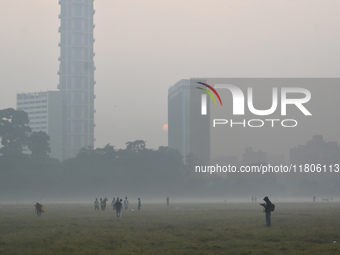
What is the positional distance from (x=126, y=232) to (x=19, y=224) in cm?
1267

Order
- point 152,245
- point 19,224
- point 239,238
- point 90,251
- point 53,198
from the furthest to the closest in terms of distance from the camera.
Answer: point 53,198 → point 19,224 → point 239,238 → point 152,245 → point 90,251

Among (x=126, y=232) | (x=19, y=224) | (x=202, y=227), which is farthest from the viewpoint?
(x=19, y=224)

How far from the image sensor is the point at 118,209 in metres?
59.6

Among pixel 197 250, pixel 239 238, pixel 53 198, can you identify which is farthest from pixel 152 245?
pixel 53 198

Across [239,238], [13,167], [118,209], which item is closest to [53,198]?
[13,167]

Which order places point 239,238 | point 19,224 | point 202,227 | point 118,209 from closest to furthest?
point 239,238 → point 202,227 → point 19,224 → point 118,209

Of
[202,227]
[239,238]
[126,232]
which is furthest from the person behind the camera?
[202,227]

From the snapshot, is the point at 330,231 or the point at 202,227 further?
the point at 202,227

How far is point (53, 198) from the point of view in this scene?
189m

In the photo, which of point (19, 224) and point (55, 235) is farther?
point (19, 224)

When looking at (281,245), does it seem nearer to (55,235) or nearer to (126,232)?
(126,232)

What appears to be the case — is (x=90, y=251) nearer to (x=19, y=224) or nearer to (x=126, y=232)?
(x=126, y=232)

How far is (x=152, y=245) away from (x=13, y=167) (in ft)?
532

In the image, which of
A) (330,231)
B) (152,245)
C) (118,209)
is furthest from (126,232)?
(118,209)
